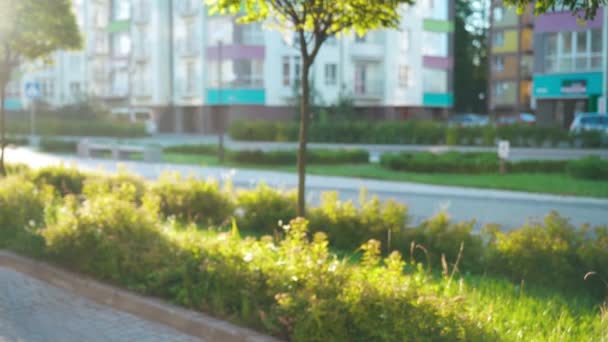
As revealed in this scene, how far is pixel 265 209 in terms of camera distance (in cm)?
973

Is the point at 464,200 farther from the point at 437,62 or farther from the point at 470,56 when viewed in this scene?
the point at 470,56

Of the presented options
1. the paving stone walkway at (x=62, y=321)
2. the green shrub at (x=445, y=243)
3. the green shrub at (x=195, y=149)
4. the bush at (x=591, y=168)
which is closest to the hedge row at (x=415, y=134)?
the green shrub at (x=195, y=149)

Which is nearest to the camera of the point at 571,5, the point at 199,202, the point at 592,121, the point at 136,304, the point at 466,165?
the point at 571,5

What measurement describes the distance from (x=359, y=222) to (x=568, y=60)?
36.0 meters

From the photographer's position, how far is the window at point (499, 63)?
67375 mm

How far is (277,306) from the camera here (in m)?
5.34

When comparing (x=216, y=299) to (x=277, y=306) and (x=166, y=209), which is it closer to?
(x=277, y=306)

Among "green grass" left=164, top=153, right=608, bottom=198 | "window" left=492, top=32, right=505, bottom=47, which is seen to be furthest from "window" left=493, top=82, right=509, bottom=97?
"green grass" left=164, top=153, right=608, bottom=198

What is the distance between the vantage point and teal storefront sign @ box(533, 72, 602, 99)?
133 feet

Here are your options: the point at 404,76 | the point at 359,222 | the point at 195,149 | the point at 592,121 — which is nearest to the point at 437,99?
the point at 404,76

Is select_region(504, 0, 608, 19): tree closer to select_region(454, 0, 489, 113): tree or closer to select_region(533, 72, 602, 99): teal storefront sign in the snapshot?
select_region(533, 72, 602, 99): teal storefront sign

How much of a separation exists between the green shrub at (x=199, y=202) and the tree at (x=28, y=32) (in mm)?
4633

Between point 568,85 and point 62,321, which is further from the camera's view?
point 568,85

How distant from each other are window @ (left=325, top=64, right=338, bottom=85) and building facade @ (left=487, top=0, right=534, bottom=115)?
17350 mm
